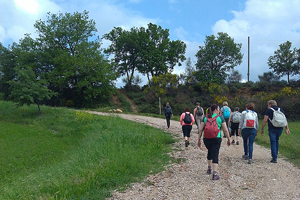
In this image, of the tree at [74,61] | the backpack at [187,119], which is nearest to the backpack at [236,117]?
the backpack at [187,119]

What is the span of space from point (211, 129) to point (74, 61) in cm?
3463

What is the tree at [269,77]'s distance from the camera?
4409cm

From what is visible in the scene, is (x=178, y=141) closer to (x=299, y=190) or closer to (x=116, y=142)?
(x=116, y=142)

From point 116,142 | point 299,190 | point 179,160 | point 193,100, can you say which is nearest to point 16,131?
point 116,142

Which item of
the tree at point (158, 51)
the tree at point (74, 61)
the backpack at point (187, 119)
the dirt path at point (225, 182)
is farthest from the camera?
the tree at point (158, 51)

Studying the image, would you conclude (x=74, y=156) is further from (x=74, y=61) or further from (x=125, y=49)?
(x=125, y=49)

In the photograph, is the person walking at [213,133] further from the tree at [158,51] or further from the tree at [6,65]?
the tree at [6,65]

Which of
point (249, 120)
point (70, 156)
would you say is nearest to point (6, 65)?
point (70, 156)

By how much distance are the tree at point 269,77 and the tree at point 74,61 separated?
25739mm

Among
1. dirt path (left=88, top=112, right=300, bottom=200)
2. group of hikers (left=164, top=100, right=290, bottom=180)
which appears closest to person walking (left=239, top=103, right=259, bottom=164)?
group of hikers (left=164, top=100, right=290, bottom=180)

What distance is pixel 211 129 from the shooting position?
262 inches

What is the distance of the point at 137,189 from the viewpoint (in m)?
6.25

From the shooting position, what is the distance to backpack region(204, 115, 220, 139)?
21.8ft

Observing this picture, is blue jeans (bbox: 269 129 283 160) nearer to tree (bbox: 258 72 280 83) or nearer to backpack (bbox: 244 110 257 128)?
backpack (bbox: 244 110 257 128)
